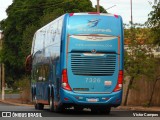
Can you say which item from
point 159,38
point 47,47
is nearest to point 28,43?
point 159,38

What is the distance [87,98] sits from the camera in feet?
77.6

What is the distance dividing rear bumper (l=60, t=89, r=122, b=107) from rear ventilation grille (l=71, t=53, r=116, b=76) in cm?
85

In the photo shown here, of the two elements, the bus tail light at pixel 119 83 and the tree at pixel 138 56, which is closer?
the bus tail light at pixel 119 83

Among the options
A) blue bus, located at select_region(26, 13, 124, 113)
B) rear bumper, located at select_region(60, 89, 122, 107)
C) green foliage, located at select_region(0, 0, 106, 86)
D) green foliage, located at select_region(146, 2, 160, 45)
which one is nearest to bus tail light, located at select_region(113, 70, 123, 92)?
blue bus, located at select_region(26, 13, 124, 113)

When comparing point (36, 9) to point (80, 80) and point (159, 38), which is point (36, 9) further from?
point (80, 80)

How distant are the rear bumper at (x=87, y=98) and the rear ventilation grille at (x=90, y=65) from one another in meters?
0.85

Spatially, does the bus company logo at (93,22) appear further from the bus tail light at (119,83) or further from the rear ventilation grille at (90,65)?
the bus tail light at (119,83)

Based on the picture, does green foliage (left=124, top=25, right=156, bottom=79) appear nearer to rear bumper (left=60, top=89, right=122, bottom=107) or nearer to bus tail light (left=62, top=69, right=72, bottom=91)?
rear bumper (left=60, top=89, right=122, bottom=107)

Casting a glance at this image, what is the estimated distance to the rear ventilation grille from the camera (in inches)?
936

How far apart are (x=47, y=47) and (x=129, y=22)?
1027cm

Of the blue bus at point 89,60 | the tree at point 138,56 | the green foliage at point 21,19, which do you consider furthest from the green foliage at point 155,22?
the green foliage at point 21,19

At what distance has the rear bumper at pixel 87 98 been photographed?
77.4ft

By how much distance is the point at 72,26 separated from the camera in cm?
2392

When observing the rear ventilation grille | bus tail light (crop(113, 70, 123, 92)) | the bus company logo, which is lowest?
bus tail light (crop(113, 70, 123, 92))
